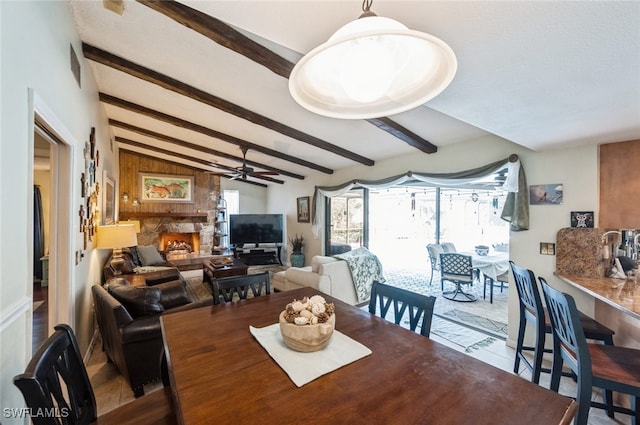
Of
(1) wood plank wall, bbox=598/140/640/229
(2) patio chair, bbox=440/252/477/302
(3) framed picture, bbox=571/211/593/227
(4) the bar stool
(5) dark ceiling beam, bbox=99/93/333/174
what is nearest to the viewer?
(4) the bar stool

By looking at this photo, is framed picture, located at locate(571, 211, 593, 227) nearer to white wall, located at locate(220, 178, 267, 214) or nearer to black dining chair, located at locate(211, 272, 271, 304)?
black dining chair, located at locate(211, 272, 271, 304)

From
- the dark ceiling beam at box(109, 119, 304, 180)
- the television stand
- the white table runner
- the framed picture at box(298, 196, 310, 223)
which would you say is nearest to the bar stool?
the white table runner

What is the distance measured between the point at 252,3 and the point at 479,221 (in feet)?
22.5

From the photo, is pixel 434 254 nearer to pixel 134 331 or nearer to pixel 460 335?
pixel 460 335

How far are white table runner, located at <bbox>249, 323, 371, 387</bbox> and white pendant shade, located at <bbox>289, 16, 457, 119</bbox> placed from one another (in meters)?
1.08

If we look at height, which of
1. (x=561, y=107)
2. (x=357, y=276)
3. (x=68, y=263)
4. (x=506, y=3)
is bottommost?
(x=357, y=276)

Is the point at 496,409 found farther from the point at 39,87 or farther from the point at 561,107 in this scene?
the point at 39,87

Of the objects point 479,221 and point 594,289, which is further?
point 479,221

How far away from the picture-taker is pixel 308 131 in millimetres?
3996

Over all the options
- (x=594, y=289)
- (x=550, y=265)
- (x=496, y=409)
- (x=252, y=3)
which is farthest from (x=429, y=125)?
(x=496, y=409)

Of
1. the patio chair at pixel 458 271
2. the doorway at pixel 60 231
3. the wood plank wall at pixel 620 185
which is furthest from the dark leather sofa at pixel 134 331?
the patio chair at pixel 458 271

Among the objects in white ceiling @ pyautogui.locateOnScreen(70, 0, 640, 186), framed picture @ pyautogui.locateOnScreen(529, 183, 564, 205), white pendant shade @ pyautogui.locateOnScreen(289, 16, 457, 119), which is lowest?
framed picture @ pyautogui.locateOnScreen(529, 183, 564, 205)

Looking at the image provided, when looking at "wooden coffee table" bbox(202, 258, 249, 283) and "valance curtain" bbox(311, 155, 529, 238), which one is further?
"wooden coffee table" bbox(202, 258, 249, 283)

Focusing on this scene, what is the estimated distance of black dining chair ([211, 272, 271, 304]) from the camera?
2049 millimetres
